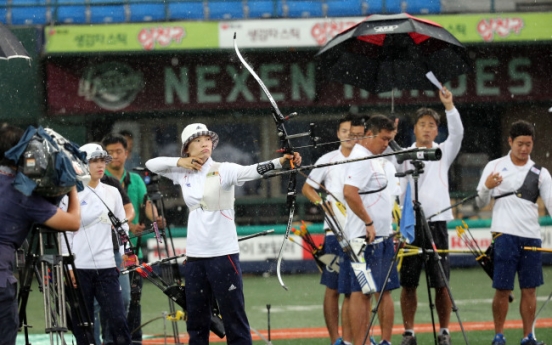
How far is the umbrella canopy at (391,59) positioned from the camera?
34.3 ft

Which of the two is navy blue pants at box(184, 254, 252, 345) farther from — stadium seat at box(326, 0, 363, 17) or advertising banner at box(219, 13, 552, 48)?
stadium seat at box(326, 0, 363, 17)

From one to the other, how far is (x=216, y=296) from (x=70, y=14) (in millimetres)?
13258

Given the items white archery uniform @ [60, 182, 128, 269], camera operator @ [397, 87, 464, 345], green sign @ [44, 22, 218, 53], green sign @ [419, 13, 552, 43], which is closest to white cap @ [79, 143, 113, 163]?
white archery uniform @ [60, 182, 128, 269]

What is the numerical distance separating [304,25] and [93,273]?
10.9 meters

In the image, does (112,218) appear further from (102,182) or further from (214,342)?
(214,342)

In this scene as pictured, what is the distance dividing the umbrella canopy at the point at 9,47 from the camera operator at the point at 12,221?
9.24 ft

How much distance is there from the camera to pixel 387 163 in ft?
Result: 31.9

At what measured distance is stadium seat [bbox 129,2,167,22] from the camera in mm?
19578

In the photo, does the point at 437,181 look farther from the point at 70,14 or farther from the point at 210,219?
the point at 70,14

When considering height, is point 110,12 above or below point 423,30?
above

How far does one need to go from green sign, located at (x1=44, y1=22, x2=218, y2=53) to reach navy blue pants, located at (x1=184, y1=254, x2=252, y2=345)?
11118 mm

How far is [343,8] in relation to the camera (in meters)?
20.4

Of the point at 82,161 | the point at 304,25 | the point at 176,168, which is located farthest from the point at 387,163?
the point at 304,25

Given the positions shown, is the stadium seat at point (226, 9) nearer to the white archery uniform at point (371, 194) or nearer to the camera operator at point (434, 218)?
the camera operator at point (434, 218)
